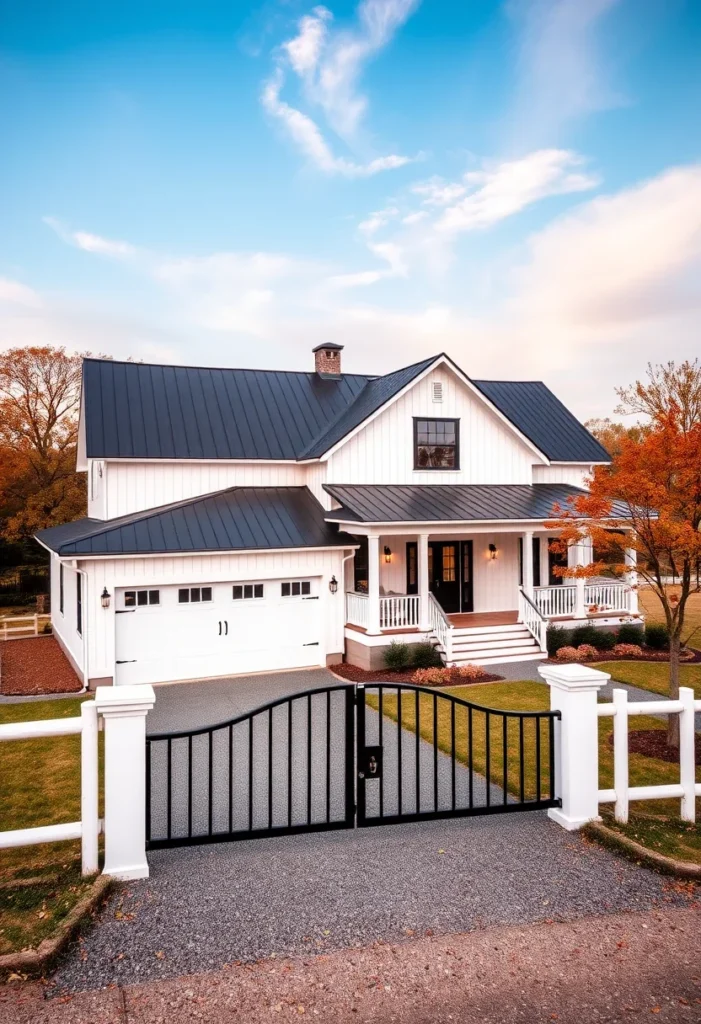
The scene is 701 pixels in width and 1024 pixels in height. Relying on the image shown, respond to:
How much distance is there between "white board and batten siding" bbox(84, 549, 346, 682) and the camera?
45.5ft

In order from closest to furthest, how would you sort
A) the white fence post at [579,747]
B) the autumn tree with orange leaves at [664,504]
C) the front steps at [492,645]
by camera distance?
the white fence post at [579,747] < the autumn tree with orange leaves at [664,504] < the front steps at [492,645]

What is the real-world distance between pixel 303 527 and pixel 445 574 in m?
5.00

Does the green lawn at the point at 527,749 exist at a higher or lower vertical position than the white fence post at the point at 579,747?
lower

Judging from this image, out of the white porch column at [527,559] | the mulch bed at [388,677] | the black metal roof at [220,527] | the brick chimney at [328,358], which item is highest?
the brick chimney at [328,358]

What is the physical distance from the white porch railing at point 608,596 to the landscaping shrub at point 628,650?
1.51 m

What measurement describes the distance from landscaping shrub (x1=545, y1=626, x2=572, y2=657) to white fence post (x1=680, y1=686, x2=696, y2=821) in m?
10.5

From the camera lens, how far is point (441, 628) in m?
15.9

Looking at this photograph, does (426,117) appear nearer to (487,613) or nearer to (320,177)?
(320,177)

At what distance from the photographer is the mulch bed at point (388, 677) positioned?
14.1m

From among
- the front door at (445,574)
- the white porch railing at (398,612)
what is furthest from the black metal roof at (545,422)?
the white porch railing at (398,612)

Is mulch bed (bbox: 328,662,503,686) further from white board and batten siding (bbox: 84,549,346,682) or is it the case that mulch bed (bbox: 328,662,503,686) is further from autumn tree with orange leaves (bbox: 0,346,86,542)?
autumn tree with orange leaves (bbox: 0,346,86,542)

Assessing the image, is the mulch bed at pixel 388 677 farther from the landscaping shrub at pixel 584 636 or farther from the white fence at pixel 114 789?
the white fence at pixel 114 789

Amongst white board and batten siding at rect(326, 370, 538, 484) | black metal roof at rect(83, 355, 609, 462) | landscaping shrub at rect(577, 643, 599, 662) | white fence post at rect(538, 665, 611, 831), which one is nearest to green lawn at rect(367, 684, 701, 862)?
white fence post at rect(538, 665, 611, 831)

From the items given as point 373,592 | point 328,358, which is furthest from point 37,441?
point 373,592
